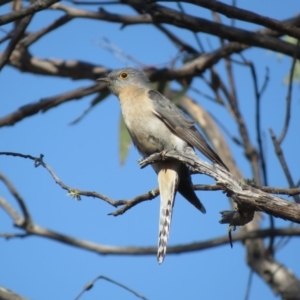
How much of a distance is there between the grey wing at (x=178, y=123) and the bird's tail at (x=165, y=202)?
0.92 feet

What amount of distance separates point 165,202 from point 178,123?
2.47ft

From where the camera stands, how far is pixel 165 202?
5.05m

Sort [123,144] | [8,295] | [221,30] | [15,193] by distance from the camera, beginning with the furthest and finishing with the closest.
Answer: [123,144], [15,193], [221,30], [8,295]

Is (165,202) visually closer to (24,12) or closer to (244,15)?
(244,15)

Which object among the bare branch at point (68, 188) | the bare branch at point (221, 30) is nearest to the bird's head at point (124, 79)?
the bare branch at point (221, 30)

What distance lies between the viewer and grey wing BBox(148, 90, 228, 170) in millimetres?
5259

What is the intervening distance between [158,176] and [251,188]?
1.82m

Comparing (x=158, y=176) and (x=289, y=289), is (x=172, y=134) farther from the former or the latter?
(x=289, y=289)

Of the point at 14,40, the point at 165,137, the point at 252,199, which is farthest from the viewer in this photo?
the point at 14,40

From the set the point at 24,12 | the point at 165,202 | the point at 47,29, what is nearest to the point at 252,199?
the point at 165,202

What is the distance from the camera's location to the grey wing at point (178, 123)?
207 inches

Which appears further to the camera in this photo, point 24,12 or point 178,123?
point 178,123

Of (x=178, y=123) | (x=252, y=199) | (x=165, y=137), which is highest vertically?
(x=178, y=123)

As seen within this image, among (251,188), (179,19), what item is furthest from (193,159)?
(179,19)
